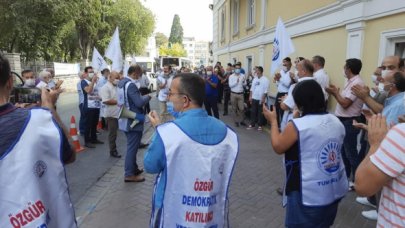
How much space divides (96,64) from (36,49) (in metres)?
15.8

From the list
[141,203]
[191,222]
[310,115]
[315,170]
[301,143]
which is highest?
[310,115]

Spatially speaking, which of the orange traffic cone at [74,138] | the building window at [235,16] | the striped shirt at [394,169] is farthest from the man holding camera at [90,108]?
the building window at [235,16]

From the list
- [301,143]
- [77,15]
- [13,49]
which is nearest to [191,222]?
[301,143]

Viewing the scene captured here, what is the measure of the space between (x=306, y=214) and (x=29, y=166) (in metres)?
2.10

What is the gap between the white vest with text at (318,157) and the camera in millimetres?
2715

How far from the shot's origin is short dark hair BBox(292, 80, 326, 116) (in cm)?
285

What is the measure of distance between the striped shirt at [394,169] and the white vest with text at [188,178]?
Result: 96 cm

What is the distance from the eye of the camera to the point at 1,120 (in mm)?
1688

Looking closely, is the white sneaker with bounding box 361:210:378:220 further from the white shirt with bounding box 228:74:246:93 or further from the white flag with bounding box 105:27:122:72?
the white shirt with bounding box 228:74:246:93

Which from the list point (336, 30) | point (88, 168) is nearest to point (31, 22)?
point (88, 168)

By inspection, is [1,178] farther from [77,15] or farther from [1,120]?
[77,15]

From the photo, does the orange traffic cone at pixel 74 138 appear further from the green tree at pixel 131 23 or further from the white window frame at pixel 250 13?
the green tree at pixel 131 23

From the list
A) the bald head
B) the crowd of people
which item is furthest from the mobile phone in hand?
the bald head

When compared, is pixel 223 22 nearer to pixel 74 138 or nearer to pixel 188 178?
pixel 74 138
